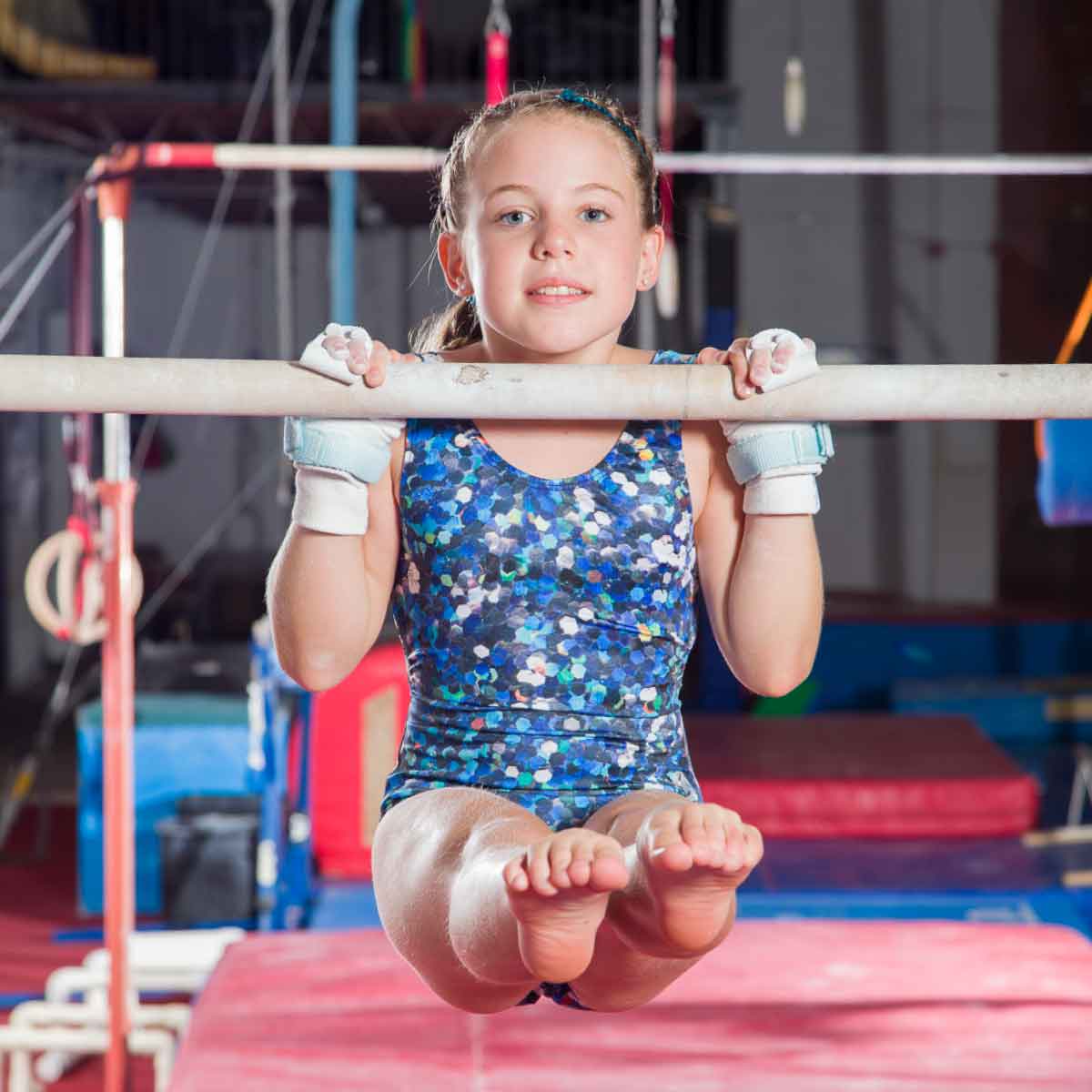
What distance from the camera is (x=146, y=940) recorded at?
359cm

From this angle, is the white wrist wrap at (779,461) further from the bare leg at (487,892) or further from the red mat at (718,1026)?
the red mat at (718,1026)

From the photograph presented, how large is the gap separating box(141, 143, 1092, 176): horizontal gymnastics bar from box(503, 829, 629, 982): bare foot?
135cm

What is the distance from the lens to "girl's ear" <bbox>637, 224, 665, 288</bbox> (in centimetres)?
150

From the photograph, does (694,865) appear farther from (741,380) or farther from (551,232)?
(551,232)

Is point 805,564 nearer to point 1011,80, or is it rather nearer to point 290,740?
point 290,740

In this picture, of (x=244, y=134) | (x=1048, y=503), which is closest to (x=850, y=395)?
(x=1048, y=503)

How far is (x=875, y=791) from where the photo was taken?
400 cm

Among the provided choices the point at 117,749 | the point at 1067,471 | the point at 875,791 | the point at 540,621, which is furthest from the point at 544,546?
the point at 875,791

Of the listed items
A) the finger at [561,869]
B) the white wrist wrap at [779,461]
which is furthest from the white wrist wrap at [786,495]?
the finger at [561,869]

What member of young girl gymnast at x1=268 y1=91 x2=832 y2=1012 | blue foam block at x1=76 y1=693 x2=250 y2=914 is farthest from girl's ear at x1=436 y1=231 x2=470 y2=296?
blue foam block at x1=76 y1=693 x2=250 y2=914

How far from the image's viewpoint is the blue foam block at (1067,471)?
7.50ft

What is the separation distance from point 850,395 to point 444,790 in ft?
1.66

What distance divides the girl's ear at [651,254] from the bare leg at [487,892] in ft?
1.77

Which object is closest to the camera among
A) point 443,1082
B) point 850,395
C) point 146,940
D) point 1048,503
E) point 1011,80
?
point 850,395
